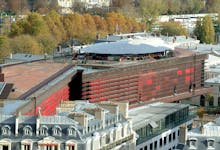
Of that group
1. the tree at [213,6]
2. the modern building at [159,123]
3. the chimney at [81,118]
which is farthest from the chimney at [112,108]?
the tree at [213,6]

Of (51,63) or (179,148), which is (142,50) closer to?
(51,63)

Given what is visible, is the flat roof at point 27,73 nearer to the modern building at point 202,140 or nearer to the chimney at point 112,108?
the chimney at point 112,108

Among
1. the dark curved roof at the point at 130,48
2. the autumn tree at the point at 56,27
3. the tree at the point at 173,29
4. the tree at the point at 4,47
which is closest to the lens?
the dark curved roof at the point at 130,48

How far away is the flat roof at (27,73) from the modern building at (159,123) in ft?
21.5

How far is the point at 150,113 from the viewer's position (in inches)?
2074

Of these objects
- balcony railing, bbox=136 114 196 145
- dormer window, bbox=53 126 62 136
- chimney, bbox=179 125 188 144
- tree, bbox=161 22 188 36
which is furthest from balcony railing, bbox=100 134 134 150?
tree, bbox=161 22 188 36

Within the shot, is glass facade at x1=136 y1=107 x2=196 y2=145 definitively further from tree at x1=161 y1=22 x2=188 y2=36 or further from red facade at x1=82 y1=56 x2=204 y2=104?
tree at x1=161 y1=22 x2=188 y2=36

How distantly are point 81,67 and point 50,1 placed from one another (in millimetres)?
86981

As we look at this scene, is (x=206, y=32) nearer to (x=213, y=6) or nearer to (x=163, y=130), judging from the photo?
(x=213, y=6)

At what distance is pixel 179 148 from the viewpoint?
40.6 m

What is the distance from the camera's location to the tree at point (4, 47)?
87.2m

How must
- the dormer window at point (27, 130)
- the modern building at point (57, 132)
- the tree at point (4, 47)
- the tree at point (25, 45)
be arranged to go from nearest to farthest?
1. the modern building at point (57, 132)
2. the dormer window at point (27, 130)
3. the tree at point (4, 47)
4. the tree at point (25, 45)

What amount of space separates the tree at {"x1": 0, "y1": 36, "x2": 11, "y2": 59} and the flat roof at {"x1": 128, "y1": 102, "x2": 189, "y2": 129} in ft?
109

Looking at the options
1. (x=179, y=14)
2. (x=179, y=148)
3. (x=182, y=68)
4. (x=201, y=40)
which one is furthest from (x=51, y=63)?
(x=179, y=14)
